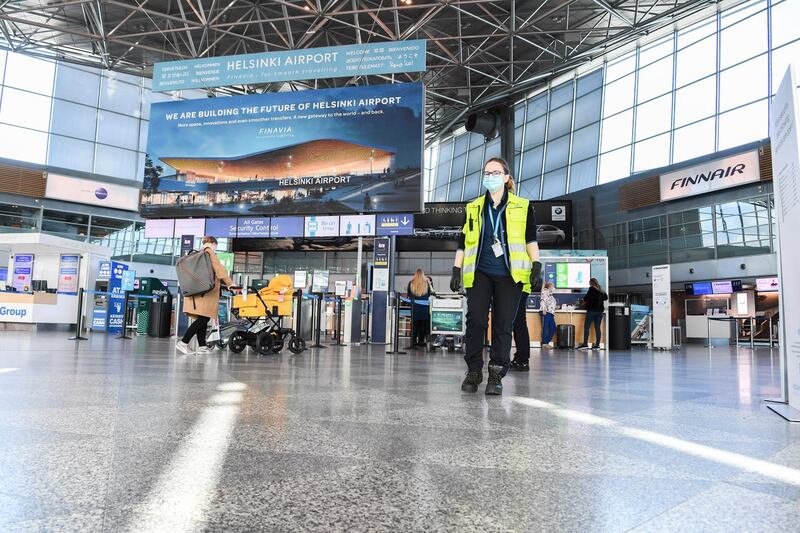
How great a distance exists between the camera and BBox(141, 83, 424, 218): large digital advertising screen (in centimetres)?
1277

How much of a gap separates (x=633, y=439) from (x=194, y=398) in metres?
2.25

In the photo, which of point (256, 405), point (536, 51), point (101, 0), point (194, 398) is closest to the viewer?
point (256, 405)

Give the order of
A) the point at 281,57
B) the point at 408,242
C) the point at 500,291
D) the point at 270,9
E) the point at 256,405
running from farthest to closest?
the point at 408,242 → the point at 270,9 → the point at 281,57 → the point at 500,291 → the point at 256,405

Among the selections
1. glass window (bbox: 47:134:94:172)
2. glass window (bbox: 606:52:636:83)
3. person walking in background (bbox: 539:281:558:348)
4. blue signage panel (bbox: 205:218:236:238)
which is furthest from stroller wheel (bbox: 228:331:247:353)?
glass window (bbox: 47:134:94:172)

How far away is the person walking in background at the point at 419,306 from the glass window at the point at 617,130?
48.9ft

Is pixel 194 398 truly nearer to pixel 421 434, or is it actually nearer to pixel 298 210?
pixel 421 434

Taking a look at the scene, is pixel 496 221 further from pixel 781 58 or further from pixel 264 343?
pixel 781 58

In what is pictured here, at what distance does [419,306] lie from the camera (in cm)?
1194

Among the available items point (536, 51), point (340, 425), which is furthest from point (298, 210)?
point (536, 51)

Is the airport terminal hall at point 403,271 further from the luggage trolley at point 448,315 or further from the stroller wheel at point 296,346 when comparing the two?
the stroller wheel at point 296,346

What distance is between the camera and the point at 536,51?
2344cm

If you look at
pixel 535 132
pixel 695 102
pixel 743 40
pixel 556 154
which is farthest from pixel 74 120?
pixel 743 40

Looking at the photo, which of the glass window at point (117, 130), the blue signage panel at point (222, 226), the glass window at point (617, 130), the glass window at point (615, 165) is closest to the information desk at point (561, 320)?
the blue signage panel at point (222, 226)

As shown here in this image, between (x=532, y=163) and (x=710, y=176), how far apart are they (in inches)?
321
